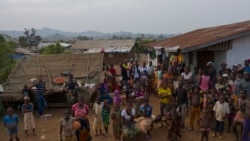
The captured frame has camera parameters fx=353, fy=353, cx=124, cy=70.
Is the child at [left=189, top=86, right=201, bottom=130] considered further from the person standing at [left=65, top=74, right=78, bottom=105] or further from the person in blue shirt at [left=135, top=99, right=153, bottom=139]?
the person standing at [left=65, top=74, right=78, bottom=105]

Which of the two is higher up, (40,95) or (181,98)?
(181,98)

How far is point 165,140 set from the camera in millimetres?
10586

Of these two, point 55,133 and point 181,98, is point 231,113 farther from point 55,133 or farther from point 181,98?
point 55,133

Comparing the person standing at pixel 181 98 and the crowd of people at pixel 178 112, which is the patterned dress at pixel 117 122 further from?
the person standing at pixel 181 98

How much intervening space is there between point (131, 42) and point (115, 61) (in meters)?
6.28

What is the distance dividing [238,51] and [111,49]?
27534 mm

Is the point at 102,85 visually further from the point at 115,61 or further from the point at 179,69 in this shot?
the point at 115,61

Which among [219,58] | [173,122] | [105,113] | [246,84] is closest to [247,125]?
[246,84]

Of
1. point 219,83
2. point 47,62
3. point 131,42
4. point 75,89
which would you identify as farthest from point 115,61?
point 219,83

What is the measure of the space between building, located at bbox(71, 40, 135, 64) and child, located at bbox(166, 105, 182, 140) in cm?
2429

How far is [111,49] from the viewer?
134 ft

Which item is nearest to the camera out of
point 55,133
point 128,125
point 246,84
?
point 128,125

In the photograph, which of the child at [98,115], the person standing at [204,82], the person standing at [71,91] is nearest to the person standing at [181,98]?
the person standing at [204,82]

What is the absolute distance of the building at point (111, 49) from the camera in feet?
131
